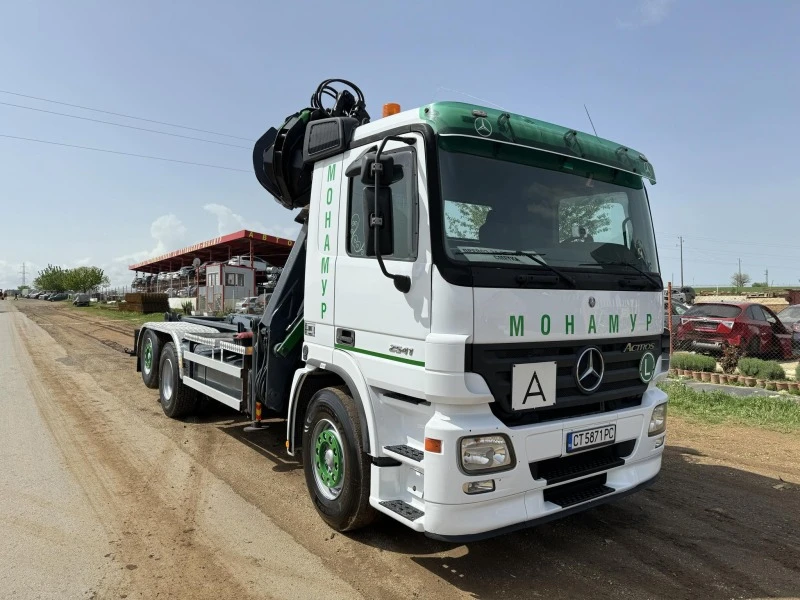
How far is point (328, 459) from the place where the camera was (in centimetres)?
396

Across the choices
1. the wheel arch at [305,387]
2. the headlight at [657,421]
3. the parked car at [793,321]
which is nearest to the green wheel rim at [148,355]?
the wheel arch at [305,387]

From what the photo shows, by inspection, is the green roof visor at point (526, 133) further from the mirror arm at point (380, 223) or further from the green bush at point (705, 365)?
the green bush at point (705, 365)

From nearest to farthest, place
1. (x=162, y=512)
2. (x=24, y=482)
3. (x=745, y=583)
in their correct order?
1. (x=745, y=583)
2. (x=162, y=512)
3. (x=24, y=482)

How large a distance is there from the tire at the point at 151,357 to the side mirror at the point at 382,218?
18.9 ft

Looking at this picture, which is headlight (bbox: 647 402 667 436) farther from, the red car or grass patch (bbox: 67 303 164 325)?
grass patch (bbox: 67 303 164 325)

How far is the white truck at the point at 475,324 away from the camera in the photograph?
3.02 meters

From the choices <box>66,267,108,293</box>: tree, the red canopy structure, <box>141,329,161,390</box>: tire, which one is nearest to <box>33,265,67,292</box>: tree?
<box>66,267,108,293</box>: tree

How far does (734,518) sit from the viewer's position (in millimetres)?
4242

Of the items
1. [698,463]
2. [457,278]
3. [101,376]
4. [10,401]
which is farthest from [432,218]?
[101,376]

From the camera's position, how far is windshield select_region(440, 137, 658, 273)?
10.5 feet

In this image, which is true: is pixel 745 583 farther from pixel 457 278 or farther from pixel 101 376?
pixel 101 376

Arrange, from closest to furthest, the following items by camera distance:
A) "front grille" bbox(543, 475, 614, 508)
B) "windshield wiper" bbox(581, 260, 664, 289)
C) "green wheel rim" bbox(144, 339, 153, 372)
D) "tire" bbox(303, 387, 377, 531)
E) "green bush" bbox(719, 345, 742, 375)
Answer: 1. "front grille" bbox(543, 475, 614, 508)
2. "tire" bbox(303, 387, 377, 531)
3. "windshield wiper" bbox(581, 260, 664, 289)
4. "green wheel rim" bbox(144, 339, 153, 372)
5. "green bush" bbox(719, 345, 742, 375)

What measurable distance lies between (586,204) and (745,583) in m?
2.59

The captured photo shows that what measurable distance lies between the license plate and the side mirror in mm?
1597
